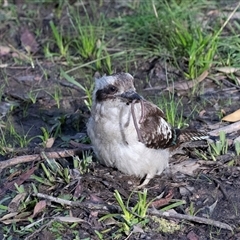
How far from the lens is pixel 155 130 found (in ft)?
21.5

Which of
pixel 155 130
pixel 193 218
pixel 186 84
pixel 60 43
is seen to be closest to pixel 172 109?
pixel 155 130

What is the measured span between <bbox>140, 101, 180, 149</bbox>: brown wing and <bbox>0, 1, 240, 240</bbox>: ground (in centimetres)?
28

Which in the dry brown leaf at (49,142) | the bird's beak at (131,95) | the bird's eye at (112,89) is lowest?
the dry brown leaf at (49,142)

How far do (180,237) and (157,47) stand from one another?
10.8 ft

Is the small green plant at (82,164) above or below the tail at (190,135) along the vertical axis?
above

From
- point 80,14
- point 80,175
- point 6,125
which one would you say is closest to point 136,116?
point 80,175

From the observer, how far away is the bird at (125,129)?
6227 millimetres

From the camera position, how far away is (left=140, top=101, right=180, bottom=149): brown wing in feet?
21.1

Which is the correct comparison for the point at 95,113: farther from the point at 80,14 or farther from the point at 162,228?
the point at 80,14

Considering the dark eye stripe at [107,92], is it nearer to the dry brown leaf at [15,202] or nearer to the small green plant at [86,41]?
the dry brown leaf at [15,202]

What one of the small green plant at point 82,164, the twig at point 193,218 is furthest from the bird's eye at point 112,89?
the twig at point 193,218

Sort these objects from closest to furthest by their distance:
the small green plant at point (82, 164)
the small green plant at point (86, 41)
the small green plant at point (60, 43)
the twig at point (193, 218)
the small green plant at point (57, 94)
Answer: the twig at point (193, 218), the small green plant at point (82, 164), the small green plant at point (57, 94), the small green plant at point (86, 41), the small green plant at point (60, 43)

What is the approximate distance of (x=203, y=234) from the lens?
230 inches

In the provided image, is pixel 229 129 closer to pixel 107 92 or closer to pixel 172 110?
pixel 172 110
